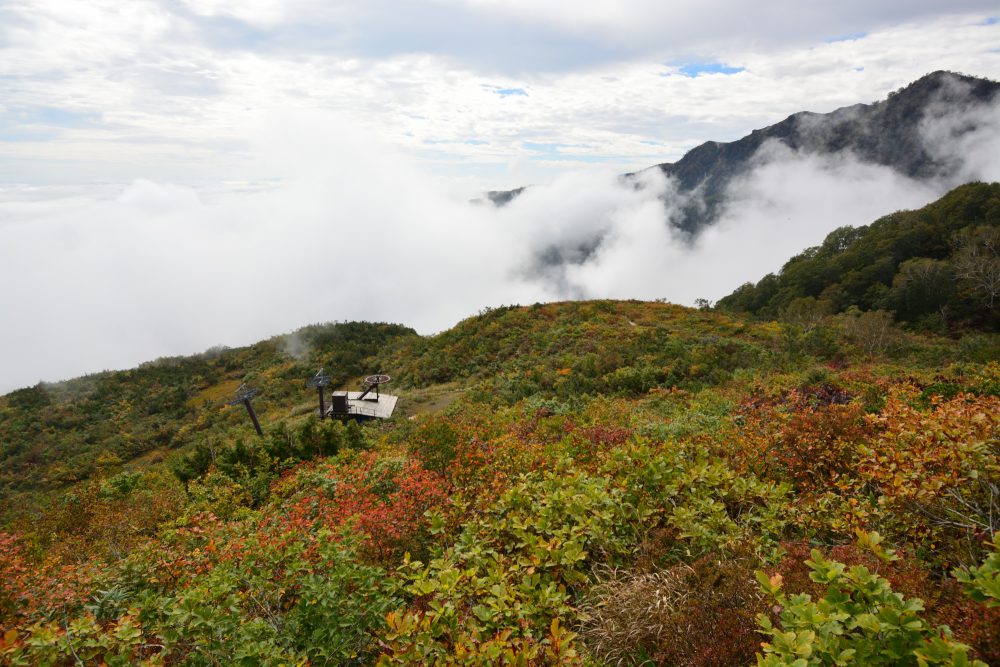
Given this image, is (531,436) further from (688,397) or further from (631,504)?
(688,397)

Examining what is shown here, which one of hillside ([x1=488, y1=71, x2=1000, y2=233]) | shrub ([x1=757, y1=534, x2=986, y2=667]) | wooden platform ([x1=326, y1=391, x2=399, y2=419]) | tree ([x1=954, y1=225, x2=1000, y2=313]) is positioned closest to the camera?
shrub ([x1=757, y1=534, x2=986, y2=667])

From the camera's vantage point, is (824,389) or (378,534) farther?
(824,389)

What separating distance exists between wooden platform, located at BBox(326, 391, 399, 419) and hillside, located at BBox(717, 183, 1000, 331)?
3399cm

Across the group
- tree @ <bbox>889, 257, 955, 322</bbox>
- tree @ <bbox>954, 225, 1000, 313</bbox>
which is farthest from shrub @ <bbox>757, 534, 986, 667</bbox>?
tree @ <bbox>954, 225, 1000, 313</bbox>

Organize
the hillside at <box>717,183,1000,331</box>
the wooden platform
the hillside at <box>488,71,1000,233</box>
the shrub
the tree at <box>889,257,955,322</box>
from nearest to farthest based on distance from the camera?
the shrub < the wooden platform < the hillside at <box>717,183,1000,331</box> < the tree at <box>889,257,955,322</box> < the hillside at <box>488,71,1000,233</box>

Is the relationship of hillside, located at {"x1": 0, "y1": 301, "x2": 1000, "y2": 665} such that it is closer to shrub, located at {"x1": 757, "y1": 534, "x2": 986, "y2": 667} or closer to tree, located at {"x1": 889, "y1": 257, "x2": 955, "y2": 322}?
shrub, located at {"x1": 757, "y1": 534, "x2": 986, "y2": 667}

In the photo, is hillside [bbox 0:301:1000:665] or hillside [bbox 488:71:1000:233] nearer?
hillside [bbox 0:301:1000:665]

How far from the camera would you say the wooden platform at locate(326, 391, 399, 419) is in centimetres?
1734

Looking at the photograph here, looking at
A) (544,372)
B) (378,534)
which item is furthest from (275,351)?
(378,534)

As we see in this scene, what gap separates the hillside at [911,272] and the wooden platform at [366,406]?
34.0m

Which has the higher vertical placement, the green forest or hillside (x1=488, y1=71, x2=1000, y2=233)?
hillside (x1=488, y1=71, x2=1000, y2=233)

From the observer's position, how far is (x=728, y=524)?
3875 millimetres

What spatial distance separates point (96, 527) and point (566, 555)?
828 cm

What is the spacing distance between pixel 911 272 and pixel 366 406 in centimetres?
4858
